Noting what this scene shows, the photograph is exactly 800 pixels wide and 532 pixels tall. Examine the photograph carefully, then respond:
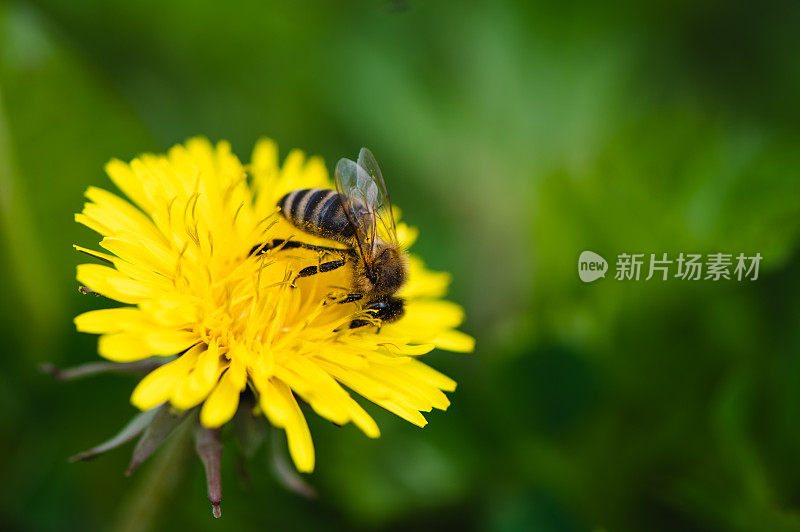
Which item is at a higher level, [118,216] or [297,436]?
[118,216]

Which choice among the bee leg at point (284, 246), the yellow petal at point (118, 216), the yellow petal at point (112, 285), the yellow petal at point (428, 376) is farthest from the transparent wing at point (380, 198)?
the yellow petal at point (112, 285)

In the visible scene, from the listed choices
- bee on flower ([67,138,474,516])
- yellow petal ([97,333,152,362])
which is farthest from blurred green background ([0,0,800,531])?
yellow petal ([97,333,152,362])

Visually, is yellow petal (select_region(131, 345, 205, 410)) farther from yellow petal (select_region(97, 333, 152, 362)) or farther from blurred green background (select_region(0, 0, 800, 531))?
blurred green background (select_region(0, 0, 800, 531))

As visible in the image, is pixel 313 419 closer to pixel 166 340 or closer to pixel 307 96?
pixel 166 340

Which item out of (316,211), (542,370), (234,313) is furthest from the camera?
(542,370)

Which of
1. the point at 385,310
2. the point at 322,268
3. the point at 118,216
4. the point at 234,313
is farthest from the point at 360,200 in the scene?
the point at 118,216

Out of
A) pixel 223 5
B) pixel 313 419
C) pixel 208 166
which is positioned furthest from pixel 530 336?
pixel 223 5

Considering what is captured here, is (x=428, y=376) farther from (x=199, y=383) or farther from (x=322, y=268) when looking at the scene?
(x=199, y=383)
